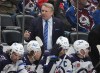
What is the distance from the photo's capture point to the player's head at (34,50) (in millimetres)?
7781

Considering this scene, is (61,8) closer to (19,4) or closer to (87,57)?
(19,4)

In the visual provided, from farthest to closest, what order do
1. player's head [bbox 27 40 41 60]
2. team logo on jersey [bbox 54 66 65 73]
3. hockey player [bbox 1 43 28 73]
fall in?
player's head [bbox 27 40 41 60] < team logo on jersey [bbox 54 66 65 73] < hockey player [bbox 1 43 28 73]

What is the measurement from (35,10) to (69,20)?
0.91 meters

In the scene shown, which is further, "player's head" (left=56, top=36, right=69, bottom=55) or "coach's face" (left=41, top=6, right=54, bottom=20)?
"coach's face" (left=41, top=6, right=54, bottom=20)

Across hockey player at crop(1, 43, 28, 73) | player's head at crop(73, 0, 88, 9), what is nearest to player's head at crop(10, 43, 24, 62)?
hockey player at crop(1, 43, 28, 73)

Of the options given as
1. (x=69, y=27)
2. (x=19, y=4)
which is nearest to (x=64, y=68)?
(x=69, y=27)

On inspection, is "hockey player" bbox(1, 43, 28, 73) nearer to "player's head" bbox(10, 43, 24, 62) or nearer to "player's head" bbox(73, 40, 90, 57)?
"player's head" bbox(10, 43, 24, 62)

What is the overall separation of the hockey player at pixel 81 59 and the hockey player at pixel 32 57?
548 millimetres

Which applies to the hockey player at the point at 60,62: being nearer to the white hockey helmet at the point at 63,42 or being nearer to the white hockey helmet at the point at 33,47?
the white hockey helmet at the point at 63,42

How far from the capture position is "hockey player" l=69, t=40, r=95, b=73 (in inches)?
308

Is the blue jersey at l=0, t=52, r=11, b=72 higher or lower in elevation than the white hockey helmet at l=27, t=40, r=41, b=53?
lower

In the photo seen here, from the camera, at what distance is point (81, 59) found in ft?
25.8

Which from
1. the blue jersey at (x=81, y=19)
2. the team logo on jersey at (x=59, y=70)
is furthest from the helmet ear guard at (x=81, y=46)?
the blue jersey at (x=81, y=19)

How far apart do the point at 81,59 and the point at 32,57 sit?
0.82m
